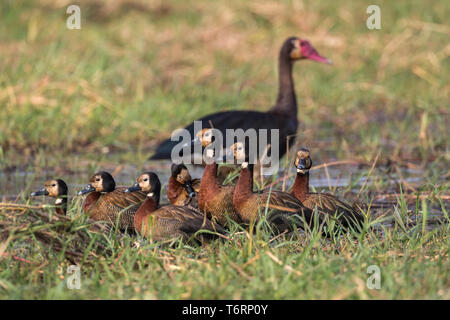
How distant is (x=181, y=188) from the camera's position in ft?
22.1

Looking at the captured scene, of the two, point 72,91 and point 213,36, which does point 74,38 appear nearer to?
point 213,36

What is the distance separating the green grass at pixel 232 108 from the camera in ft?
14.4

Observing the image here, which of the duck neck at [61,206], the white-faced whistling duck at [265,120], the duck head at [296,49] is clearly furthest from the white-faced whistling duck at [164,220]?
the duck head at [296,49]

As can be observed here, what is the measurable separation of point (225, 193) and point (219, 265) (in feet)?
4.83

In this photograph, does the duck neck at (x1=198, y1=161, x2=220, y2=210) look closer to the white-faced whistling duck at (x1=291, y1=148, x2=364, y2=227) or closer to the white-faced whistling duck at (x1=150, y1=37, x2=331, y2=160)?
the white-faced whistling duck at (x1=291, y1=148, x2=364, y2=227)

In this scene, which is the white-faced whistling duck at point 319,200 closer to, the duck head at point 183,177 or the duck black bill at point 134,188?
the duck head at point 183,177

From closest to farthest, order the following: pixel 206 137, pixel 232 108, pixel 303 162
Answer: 1. pixel 303 162
2. pixel 206 137
3. pixel 232 108

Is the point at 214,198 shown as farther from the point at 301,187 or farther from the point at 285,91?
the point at 285,91

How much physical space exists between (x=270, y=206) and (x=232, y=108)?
17.5 feet

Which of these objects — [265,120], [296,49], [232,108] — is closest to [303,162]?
[265,120]

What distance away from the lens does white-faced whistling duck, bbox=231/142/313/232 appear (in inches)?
223

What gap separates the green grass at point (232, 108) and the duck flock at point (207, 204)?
0.69ft

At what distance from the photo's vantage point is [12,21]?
1394 cm

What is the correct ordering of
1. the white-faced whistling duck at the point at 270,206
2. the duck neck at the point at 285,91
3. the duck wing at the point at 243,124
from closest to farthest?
the white-faced whistling duck at the point at 270,206 → the duck wing at the point at 243,124 → the duck neck at the point at 285,91
